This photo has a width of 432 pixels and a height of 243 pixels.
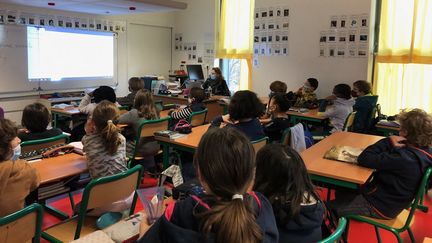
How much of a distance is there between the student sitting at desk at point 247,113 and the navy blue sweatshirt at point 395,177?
103cm

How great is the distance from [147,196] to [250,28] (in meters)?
6.14

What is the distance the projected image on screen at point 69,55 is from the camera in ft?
20.9

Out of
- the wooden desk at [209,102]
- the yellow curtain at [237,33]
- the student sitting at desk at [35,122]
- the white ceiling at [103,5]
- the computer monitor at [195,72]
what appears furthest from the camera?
the computer monitor at [195,72]

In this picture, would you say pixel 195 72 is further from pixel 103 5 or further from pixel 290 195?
pixel 290 195

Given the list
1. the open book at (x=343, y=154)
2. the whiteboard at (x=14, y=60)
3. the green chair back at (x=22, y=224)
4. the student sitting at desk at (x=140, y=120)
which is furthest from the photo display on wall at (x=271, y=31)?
the green chair back at (x=22, y=224)

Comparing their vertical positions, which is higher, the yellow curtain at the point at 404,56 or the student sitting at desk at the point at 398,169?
the yellow curtain at the point at 404,56

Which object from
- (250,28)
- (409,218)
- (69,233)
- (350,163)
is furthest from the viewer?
(250,28)

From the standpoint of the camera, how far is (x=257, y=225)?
1189mm

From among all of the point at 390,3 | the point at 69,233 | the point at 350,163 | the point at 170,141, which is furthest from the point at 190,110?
the point at 390,3

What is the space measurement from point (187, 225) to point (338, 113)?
4206mm

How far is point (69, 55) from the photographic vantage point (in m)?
6.85

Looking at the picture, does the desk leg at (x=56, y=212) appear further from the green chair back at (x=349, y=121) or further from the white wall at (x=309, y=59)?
the white wall at (x=309, y=59)

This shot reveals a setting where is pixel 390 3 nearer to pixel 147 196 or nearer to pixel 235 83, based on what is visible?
pixel 235 83

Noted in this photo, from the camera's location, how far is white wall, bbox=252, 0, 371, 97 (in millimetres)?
6020
